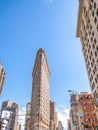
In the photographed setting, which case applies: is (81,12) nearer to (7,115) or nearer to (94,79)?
(94,79)

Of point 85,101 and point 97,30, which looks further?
point 85,101

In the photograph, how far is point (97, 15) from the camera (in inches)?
1556

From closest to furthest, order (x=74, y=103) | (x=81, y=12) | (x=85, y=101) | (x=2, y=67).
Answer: (x=81, y=12)
(x=85, y=101)
(x=2, y=67)
(x=74, y=103)

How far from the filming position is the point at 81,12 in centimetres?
5412

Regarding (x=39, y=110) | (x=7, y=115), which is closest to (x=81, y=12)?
(x=39, y=110)

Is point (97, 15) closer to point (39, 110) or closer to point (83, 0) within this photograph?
point (83, 0)

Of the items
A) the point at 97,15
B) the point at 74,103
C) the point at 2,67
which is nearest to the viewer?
the point at 97,15

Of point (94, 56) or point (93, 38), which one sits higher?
point (93, 38)

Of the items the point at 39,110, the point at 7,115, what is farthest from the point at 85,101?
the point at 7,115

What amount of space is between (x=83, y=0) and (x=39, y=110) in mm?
62063

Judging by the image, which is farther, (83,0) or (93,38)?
(83,0)

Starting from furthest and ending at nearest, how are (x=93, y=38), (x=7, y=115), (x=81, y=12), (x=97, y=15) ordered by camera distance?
(x=7, y=115) < (x=81, y=12) < (x=93, y=38) < (x=97, y=15)

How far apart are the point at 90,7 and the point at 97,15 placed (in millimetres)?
5924

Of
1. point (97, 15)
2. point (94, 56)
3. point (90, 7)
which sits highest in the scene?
point (90, 7)
